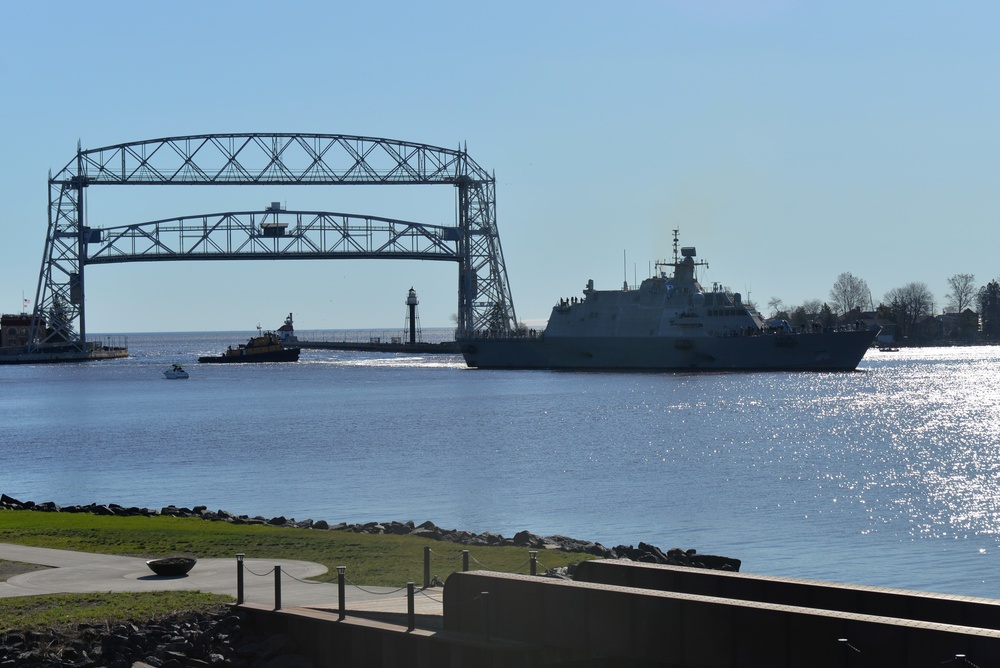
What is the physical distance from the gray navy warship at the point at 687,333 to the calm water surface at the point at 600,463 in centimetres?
861

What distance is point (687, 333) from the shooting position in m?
78.4

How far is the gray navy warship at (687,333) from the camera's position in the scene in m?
78.1

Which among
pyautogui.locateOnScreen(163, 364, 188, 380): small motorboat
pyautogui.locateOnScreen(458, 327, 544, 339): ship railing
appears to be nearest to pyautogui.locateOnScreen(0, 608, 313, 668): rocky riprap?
pyautogui.locateOnScreen(163, 364, 188, 380): small motorboat

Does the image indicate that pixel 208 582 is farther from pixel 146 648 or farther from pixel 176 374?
pixel 176 374

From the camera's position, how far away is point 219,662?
450 inches

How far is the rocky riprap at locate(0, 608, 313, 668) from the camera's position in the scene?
1129 centimetres

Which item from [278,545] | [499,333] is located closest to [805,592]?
[278,545]

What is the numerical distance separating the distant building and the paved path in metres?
119

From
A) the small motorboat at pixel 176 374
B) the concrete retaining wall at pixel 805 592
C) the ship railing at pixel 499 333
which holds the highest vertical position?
the ship railing at pixel 499 333

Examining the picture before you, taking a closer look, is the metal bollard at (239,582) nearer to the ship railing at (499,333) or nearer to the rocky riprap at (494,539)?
the rocky riprap at (494,539)

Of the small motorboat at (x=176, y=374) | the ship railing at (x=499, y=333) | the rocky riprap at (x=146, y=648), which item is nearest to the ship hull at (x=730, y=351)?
the ship railing at (x=499, y=333)

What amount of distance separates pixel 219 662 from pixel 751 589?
4531 mm

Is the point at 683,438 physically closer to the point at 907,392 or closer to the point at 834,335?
the point at 907,392

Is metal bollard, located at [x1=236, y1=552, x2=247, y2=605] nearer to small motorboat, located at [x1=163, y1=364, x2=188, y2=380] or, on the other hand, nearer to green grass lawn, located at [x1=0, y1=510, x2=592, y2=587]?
green grass lawn, located at [x1=0, y1=510, x2=592, y2=587]
